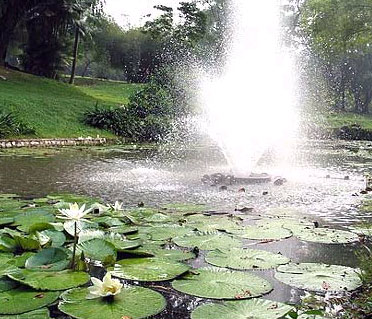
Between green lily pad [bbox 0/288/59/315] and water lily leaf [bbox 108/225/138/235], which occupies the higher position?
water lily leaf [bbox 108/225/138/235]

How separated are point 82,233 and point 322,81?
4039cm

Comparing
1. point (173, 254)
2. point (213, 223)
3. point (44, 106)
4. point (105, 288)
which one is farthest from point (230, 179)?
point (44, 106)

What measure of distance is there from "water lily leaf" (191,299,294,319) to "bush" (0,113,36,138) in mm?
11730

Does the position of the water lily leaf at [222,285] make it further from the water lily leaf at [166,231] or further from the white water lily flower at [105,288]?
the water lily leaf at [166,231]

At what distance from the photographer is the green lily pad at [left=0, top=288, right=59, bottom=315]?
2299 millimetres

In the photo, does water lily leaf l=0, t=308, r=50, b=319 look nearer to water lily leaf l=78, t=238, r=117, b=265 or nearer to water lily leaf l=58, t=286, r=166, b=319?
water lily leaf l=58, t=286, r=166, b=319

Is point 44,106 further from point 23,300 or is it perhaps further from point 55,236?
point 23,300

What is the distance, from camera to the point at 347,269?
120 inches

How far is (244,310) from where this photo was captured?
2.35 m

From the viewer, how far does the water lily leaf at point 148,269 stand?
9.37ft

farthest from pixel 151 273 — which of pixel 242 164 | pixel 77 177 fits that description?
pixel 242 164

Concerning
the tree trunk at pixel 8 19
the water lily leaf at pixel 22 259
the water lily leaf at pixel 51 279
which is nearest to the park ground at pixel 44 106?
the tree trunk at pixel 8 19

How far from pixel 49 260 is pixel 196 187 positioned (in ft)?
13.2

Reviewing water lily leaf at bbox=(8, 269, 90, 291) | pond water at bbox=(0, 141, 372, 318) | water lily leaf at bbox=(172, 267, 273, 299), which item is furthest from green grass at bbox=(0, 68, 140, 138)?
water lily leaf at bbox=(172, 267, 273, 299)
